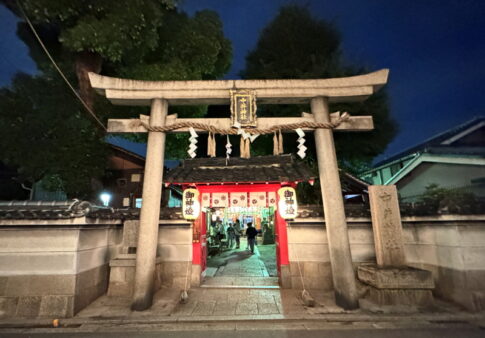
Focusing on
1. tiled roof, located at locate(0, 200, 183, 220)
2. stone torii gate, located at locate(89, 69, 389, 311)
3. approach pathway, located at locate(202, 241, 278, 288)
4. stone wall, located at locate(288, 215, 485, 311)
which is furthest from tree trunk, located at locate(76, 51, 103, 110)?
stone wall, located at locate(288, 215, 485, 311)

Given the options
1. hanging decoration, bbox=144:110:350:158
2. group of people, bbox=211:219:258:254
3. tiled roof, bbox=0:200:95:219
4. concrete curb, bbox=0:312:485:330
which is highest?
hanging decoration, bbox=144:110:350:158

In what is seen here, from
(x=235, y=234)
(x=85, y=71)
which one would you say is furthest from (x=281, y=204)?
(x=235, y=234)

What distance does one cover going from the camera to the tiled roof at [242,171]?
7592 mm

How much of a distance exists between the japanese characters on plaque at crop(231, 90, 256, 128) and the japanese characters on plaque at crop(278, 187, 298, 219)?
257cm

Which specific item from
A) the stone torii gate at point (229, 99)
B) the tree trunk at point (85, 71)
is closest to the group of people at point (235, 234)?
the stone torii gate at point (229, 99)

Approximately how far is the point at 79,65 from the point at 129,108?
3.45 meters

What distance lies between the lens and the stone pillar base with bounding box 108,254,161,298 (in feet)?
26.1

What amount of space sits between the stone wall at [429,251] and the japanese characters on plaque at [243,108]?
4.39 m

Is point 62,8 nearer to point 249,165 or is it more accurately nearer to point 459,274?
point 249,165

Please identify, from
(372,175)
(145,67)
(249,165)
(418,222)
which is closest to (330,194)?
(249,165)

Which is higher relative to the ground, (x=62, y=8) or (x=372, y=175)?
(x=62, y=8)

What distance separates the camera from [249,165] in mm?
8398

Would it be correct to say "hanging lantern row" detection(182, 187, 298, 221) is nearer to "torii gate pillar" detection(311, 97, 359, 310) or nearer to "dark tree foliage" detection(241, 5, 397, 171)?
"torii gate pillar" detection(311, 97, 359, 310)

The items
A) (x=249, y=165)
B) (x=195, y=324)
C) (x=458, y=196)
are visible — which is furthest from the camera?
→ (x=249, y=165)
